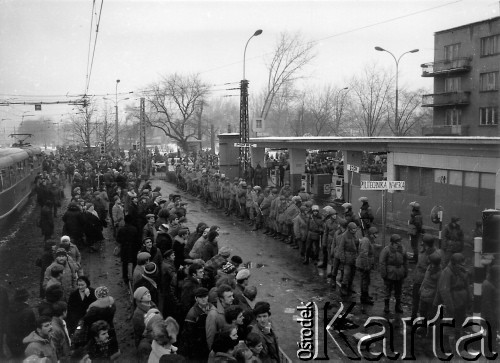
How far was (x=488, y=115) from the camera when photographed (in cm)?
4056

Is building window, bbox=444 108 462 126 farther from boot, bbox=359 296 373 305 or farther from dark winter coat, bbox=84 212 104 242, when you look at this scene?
boot, bbox=359 296 373 305

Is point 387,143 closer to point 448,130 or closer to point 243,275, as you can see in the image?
point 243,275

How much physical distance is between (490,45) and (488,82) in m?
3.36

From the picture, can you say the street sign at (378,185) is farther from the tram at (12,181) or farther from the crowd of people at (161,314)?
the tram at (12,181)


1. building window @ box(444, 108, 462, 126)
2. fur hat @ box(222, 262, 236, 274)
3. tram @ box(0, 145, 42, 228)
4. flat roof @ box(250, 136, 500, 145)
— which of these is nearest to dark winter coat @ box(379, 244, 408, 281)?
fur hat @ box(222, 262, 236, 274)

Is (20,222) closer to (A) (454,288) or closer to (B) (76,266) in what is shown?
(B) (76,266)

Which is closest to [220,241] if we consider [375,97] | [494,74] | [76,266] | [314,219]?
[314,219]

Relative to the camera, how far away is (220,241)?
16094mm

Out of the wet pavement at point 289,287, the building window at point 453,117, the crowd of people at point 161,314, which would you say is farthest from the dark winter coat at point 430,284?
the building window at point 453,117

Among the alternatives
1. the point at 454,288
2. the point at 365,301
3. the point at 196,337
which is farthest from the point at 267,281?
the point at 196,337

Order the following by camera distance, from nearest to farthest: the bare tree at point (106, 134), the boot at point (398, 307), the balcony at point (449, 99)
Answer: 1. the boot at point (398, 307)
2. the balcony at point (449, 99)
3. the bare tree at point (106, 134)

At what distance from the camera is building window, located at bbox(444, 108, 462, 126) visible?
141ft

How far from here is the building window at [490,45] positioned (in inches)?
1475

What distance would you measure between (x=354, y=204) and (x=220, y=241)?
6149 millimetres
